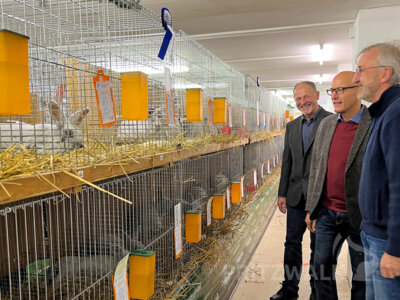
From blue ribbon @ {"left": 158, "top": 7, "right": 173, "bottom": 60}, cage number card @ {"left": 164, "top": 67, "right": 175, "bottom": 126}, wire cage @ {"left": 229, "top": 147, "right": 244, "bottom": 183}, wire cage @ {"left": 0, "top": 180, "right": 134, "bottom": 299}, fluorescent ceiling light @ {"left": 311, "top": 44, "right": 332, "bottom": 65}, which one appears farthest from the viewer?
fluorescent ceiling light @ {"left": 311, "top": 44, "right": 332, "bottom": 65}

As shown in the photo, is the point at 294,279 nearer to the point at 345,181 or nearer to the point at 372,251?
the point at 345,181

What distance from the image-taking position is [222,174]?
11.1ft

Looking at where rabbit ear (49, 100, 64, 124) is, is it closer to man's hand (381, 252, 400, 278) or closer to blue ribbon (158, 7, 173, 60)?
blue ribbon (158, 7, 173, 60)

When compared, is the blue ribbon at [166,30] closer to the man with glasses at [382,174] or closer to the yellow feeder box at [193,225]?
the man with glasses at [382,174]

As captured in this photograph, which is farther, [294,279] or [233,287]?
[233,287]

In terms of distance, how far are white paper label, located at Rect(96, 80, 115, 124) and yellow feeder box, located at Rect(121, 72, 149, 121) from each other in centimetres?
10

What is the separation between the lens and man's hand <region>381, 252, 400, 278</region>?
1384 millimetres

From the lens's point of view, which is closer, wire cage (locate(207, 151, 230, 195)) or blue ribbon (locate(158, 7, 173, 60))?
blue ribbon (locate(158, 7, 173, 60))

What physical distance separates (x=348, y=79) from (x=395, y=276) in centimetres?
132

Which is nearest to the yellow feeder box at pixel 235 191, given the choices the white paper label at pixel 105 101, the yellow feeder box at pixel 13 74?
the white paper label at pixel 105 101

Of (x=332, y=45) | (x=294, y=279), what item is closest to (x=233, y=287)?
(x=294, y=279)

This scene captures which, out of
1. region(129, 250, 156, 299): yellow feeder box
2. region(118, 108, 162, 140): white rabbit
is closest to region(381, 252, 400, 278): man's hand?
region(129, 250, 156, 299): yellow feeder box

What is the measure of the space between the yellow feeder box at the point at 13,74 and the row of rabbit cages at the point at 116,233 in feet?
1.03

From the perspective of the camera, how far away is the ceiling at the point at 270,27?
346 centimetres
